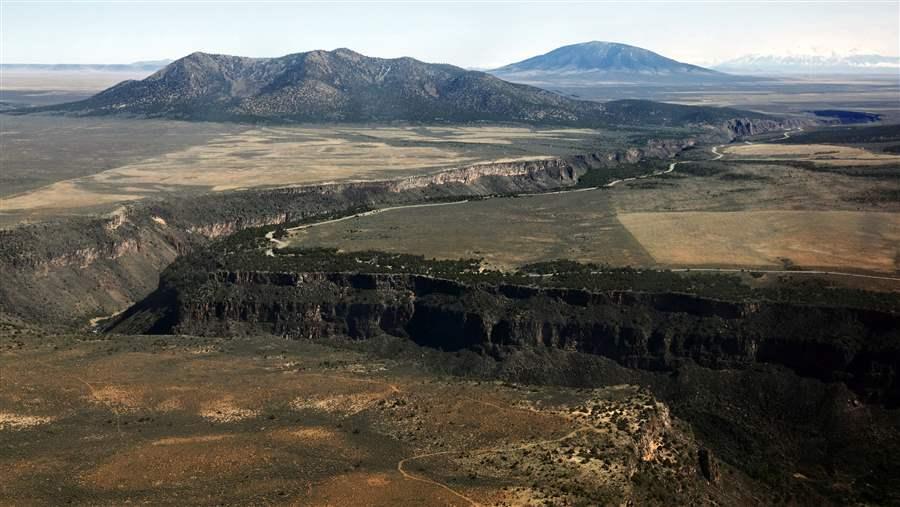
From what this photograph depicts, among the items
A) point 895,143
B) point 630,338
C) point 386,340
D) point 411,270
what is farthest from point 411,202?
point 895,143

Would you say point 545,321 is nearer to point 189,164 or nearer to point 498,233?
point 498,233

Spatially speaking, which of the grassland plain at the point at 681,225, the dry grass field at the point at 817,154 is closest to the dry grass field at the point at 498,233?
the grassland plain at the point at 681,225

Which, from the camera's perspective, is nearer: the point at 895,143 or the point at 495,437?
the point at 495,437

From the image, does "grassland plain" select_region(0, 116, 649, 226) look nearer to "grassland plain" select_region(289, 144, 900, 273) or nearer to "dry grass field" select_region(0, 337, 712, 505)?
"grassland plain" select_region(289, 144, 900, 273)

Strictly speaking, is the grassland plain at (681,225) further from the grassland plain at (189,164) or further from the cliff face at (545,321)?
the grassland plain at (189,164)

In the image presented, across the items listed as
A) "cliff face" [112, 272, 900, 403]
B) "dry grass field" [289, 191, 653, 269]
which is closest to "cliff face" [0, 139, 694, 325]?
"cliff face" [112, 272, 900, 403]

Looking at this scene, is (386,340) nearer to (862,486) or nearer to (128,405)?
(128,405)
